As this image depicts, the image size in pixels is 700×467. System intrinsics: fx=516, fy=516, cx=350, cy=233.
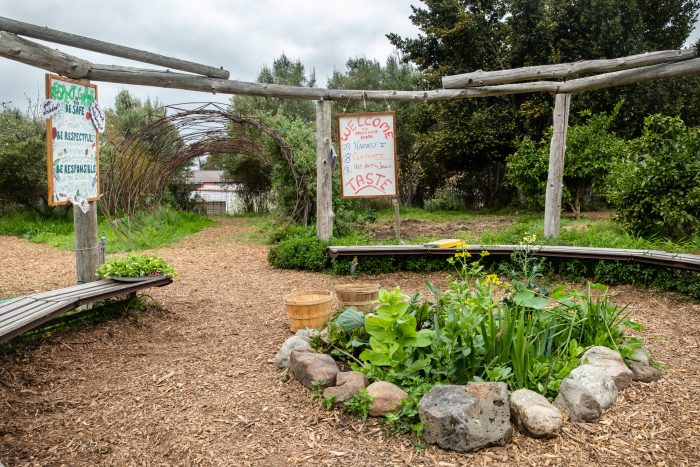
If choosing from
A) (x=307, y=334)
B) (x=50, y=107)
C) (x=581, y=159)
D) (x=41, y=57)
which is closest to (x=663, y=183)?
(x=581, y=159)

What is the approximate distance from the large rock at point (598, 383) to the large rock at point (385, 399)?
1.07 meters

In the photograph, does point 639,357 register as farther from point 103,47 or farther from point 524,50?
point 524,50

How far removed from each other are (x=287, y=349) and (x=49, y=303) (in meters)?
1.88

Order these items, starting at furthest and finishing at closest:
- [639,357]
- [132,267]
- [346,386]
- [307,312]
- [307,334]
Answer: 1. [132,267]
2. [307,312]
3. [307,334]
4. [639,357]
5. [346,386]

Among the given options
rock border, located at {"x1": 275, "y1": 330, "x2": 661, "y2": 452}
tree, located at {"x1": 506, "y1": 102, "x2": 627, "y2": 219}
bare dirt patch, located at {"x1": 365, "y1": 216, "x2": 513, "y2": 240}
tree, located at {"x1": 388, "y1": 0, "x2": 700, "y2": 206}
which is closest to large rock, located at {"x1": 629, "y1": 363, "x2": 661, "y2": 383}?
rock border, located at {"x1": 275, "y1": 330, "x2": 661, "y2": 452}

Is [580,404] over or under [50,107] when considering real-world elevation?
under

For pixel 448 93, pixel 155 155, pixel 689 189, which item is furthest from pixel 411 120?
pixel 689 189

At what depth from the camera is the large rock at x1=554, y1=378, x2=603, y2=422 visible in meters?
2.92

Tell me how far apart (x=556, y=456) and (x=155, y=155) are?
34.7 feet

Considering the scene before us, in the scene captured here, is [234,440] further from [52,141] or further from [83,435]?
[52,141]

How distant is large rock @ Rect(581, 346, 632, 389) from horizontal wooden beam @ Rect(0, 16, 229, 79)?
4.85 meters

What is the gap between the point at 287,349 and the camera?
3879mm

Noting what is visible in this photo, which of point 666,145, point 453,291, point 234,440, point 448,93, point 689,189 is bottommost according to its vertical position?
point 234,440

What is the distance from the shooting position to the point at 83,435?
2863 millimetres
